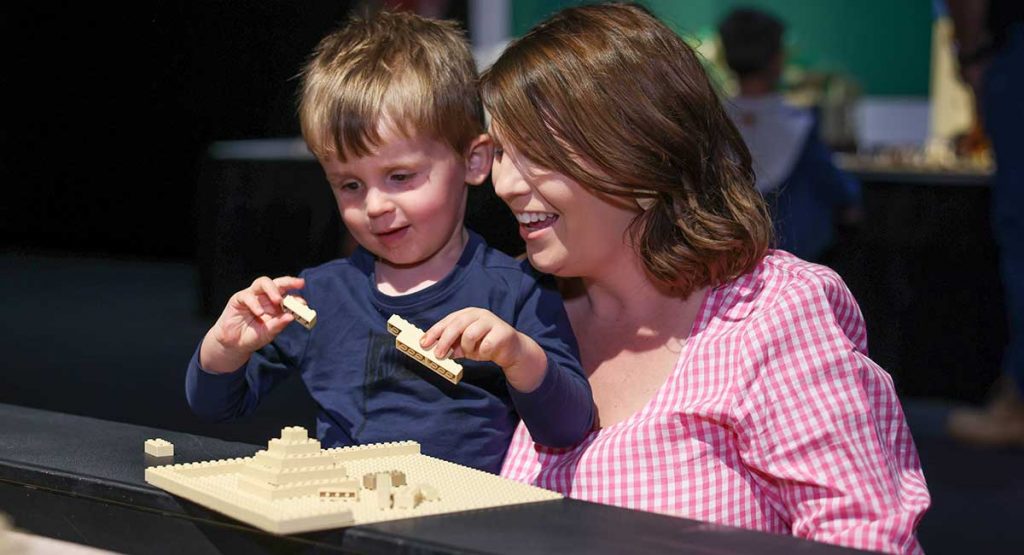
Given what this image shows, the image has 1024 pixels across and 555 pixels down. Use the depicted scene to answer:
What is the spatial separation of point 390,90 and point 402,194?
0.12 metres

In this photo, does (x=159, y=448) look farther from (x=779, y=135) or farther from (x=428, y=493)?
(x=779, y=135)

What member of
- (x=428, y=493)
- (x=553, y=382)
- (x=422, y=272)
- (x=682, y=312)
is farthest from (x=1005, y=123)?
(x=428, y=493)

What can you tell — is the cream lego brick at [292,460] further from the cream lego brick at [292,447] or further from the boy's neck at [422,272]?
the boy's neck at [422,272]

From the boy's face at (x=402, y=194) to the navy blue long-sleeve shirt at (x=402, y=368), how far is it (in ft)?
0.19

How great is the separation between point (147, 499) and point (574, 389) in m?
0.45

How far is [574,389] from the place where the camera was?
1.51 meters

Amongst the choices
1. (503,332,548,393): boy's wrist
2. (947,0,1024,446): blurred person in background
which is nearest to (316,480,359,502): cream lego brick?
(503,332,548,393): boy's wrist

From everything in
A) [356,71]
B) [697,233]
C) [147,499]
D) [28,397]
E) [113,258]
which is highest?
[356,71]

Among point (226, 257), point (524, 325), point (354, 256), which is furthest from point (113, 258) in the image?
point (524, 325)

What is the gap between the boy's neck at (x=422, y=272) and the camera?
66.9 inches

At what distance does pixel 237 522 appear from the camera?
1236 millimetres

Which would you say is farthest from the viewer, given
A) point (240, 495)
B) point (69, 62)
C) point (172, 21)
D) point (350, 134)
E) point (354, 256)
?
point (69, 62)

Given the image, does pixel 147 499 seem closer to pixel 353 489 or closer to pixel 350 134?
pixel 353 489

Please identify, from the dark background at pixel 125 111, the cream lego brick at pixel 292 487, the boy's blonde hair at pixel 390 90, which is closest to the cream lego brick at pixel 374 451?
the cream lego brick at pixel 292 487
